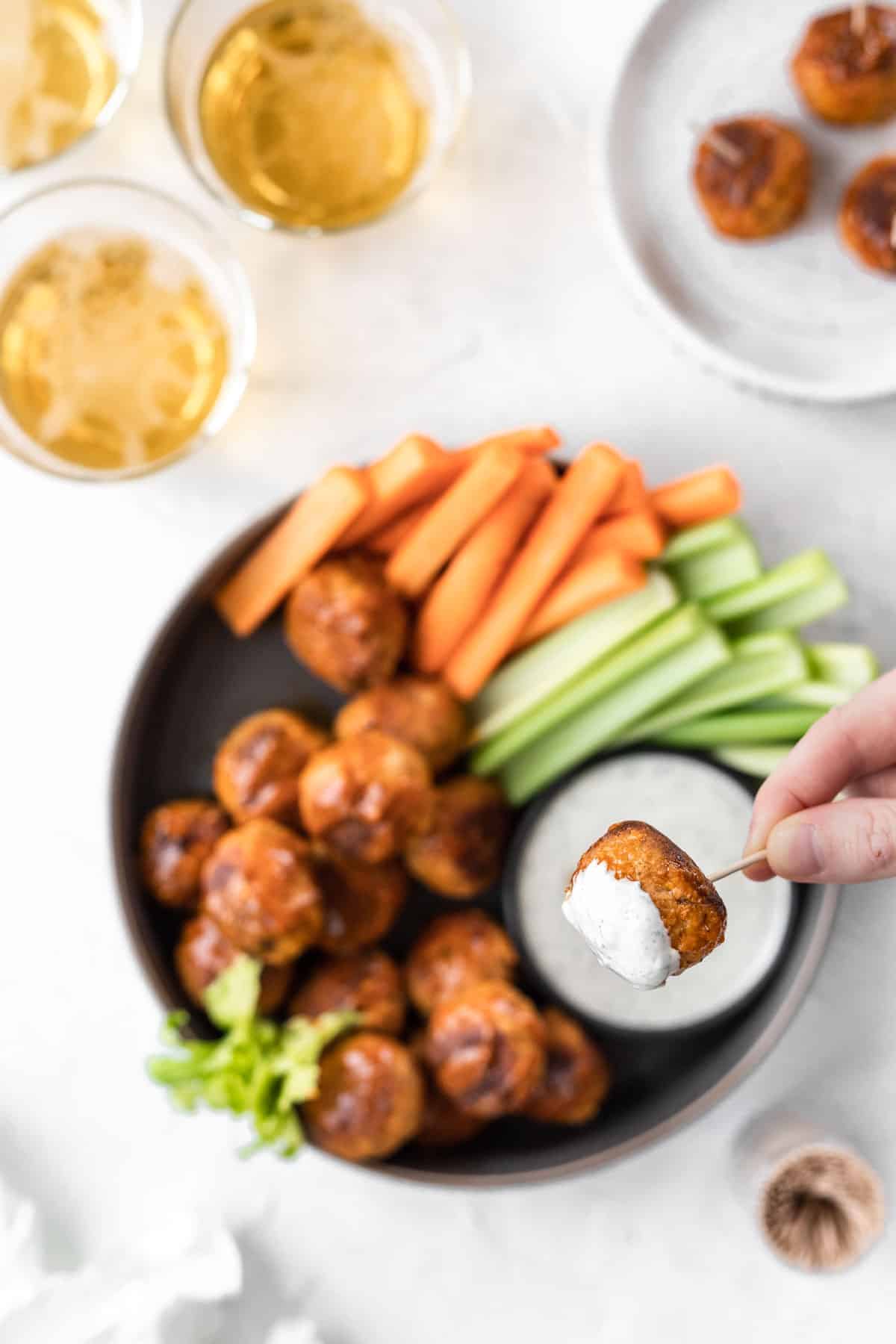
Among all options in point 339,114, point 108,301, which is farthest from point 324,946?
point 339,114

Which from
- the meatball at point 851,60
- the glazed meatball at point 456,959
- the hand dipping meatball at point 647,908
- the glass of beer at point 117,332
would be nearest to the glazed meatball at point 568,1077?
the glazed meatball at point 456,959

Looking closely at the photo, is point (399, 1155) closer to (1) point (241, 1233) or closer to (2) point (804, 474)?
(1) point (241, 1233)

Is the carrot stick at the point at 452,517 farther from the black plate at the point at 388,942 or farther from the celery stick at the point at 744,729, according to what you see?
the celery stick at the point at 744,729

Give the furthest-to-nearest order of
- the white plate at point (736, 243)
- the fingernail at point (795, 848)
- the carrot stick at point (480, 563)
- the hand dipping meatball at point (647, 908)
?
the white plate at point (736, 243)
the carrot stick at point (480, 563)
the fingernail at point (795, 848)
the hand dipping meatball at point (647, 908)

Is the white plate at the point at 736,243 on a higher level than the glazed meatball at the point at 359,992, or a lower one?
higher

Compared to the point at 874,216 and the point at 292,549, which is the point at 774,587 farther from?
the point at 292,549

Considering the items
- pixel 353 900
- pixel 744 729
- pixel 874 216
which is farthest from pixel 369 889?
pixel 874 216
